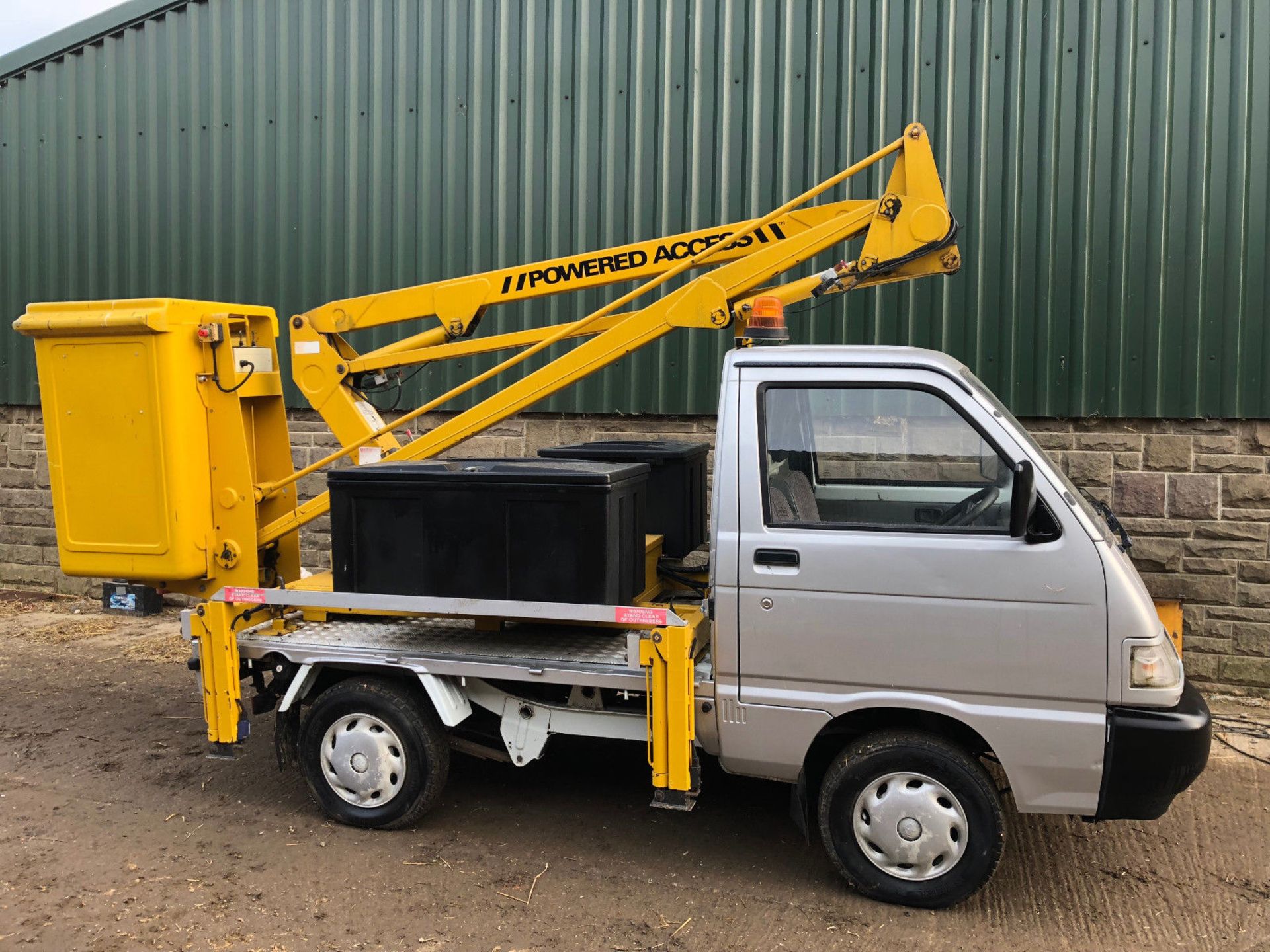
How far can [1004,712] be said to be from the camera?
14.1 feet

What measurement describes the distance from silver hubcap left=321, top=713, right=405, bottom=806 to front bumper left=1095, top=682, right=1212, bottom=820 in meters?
3.01

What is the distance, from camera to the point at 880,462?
15.5 ft

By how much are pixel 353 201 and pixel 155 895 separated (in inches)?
248

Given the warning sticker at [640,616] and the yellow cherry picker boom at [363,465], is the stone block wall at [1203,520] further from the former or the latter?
the warning sticker at [640,616]

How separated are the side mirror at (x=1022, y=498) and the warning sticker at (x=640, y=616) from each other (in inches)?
55.3

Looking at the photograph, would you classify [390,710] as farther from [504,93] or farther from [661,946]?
[504,93]

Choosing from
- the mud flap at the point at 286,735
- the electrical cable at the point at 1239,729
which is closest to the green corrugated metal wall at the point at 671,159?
the electrical cable at the point at 1239,729

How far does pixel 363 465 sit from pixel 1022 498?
301 cm

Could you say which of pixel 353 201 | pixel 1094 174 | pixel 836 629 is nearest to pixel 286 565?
pixel 836 629

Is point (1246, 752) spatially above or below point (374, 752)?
below

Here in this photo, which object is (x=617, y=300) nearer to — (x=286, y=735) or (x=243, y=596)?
(x=243, y=596)

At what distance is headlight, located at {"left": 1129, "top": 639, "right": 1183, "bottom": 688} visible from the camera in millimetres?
4145

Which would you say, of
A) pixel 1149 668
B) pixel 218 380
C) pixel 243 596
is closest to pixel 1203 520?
pixel 1149 668

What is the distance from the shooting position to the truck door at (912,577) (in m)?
4.22
